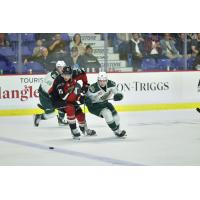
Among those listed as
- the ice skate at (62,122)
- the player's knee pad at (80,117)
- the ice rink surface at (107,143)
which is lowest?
the ice rink surface at (107,143)

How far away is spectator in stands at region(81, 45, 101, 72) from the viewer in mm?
4168

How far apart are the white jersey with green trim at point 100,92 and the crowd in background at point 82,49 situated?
→ 0.16 metres

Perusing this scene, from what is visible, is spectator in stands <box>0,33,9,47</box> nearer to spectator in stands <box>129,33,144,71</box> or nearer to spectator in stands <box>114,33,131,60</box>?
spectator in stands <box>114,33,131,60</box>

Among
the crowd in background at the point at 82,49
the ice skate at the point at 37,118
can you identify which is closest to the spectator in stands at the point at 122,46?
the crowd in background at the point at 82,49

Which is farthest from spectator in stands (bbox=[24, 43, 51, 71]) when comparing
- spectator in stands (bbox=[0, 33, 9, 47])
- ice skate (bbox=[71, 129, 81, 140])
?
ice skate (bbox=[71, 129, 81, 140])

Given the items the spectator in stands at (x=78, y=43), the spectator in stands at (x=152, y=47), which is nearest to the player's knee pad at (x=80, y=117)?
the spectator in stands at (x=78, y=43)

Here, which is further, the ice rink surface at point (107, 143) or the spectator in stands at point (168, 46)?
the spectator in stands at point (168, 46)

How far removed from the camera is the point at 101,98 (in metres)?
4.25

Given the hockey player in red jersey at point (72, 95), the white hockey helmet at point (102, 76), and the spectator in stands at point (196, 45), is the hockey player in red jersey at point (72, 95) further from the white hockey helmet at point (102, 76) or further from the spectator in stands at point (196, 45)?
the spectator in stands at point (196, 45)

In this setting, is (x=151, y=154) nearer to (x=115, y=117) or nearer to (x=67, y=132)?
(x=115, y=117)

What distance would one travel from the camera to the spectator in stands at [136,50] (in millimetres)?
4219

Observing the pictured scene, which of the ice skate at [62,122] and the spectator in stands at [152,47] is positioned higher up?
the spectator in stands at [152,47]

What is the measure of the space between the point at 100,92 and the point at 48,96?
0.46 metres

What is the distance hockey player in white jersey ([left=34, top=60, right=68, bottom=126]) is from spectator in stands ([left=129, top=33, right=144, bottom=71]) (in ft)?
2.02
